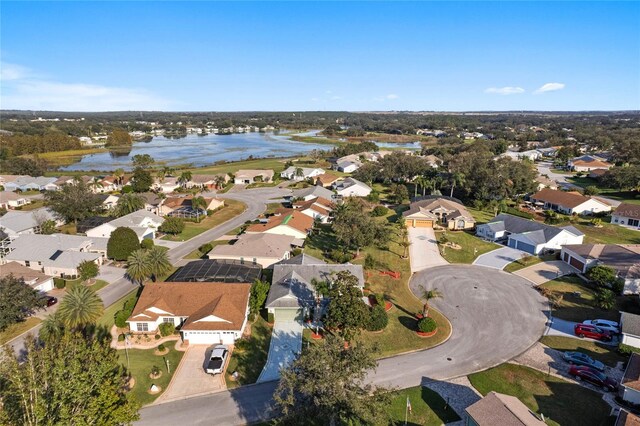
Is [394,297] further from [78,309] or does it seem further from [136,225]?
[136,225]

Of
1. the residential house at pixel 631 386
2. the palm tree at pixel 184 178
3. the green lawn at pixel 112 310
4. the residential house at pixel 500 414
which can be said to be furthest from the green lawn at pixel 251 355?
the palm tree at pixel 184 178

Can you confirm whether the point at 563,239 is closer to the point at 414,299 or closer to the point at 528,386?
the point at 414,299

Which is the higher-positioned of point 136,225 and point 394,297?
point 136,225

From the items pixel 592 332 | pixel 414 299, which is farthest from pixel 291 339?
pixel 592 332

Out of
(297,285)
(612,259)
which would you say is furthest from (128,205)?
(612,259)

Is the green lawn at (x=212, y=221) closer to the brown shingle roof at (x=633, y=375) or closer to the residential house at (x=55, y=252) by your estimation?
the residential house at (x=55, y=252)

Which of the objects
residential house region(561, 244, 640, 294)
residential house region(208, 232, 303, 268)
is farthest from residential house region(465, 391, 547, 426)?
residential house region(208, 232, 303, 268)
